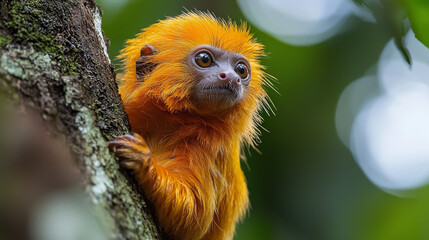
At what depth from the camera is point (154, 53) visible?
534 cm

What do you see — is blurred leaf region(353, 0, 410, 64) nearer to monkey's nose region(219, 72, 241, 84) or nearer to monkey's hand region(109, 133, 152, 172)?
monkey's hand region(109, 133, 152, 172)

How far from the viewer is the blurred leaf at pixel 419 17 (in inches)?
104

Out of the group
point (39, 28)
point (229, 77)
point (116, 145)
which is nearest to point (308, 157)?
point (229, 77)

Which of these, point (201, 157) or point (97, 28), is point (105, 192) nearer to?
point (97, 28)

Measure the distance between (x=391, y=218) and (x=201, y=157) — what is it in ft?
13.4

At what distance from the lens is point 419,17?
111 inches

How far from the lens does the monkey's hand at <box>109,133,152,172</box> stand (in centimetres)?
329

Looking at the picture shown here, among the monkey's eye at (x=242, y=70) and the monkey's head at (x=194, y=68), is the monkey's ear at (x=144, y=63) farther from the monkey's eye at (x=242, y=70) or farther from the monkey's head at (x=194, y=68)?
the monkey's eye at (x=242, y=70)

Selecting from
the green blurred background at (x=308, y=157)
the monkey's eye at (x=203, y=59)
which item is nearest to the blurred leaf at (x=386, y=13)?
the monkey's eye at (x=203, y=59)

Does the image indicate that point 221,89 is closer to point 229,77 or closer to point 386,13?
point 229,77

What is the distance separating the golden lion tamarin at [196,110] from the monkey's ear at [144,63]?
1 centimetres

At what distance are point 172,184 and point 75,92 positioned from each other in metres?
1.45

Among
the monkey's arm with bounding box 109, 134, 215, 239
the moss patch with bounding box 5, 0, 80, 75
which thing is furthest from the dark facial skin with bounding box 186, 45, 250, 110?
the moss patch with bounding box 5, 0, 80, 75

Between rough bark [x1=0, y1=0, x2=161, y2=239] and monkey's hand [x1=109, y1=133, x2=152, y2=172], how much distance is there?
0.07m
